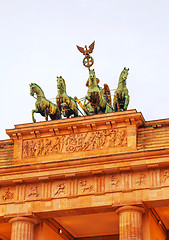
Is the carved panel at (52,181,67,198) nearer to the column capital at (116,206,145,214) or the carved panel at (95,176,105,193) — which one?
the carved panel at (95,176,105,193)

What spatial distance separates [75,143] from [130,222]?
16.9 ft

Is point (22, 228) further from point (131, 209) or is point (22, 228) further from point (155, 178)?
point (155, 178)

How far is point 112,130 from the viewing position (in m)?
33.0

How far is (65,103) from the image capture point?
34.9m

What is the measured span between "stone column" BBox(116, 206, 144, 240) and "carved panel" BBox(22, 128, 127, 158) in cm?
337

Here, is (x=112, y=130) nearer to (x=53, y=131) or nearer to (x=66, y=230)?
(x=53, y=131)

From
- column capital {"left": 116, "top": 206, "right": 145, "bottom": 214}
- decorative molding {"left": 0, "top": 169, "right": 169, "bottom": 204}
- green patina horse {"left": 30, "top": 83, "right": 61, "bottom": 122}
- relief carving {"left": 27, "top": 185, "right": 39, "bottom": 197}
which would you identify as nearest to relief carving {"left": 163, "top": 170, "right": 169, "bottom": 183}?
decorative molding {"left": 0, "top": 169, "right": 169, "bottom": 204}

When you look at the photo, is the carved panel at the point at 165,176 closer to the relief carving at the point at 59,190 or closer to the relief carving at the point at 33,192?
the relief carving at the point at 59,190

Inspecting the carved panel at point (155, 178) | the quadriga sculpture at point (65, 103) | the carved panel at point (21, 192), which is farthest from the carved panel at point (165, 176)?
the carved panel at point (21, 192)

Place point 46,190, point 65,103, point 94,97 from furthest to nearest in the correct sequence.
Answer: point 65,103, point 94,97, point 46,190

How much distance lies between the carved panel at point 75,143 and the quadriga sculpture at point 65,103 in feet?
6.51

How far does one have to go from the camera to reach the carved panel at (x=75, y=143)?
32.8 meters

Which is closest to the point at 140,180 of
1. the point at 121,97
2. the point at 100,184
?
the point at 100,184

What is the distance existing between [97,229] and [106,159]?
662cm
